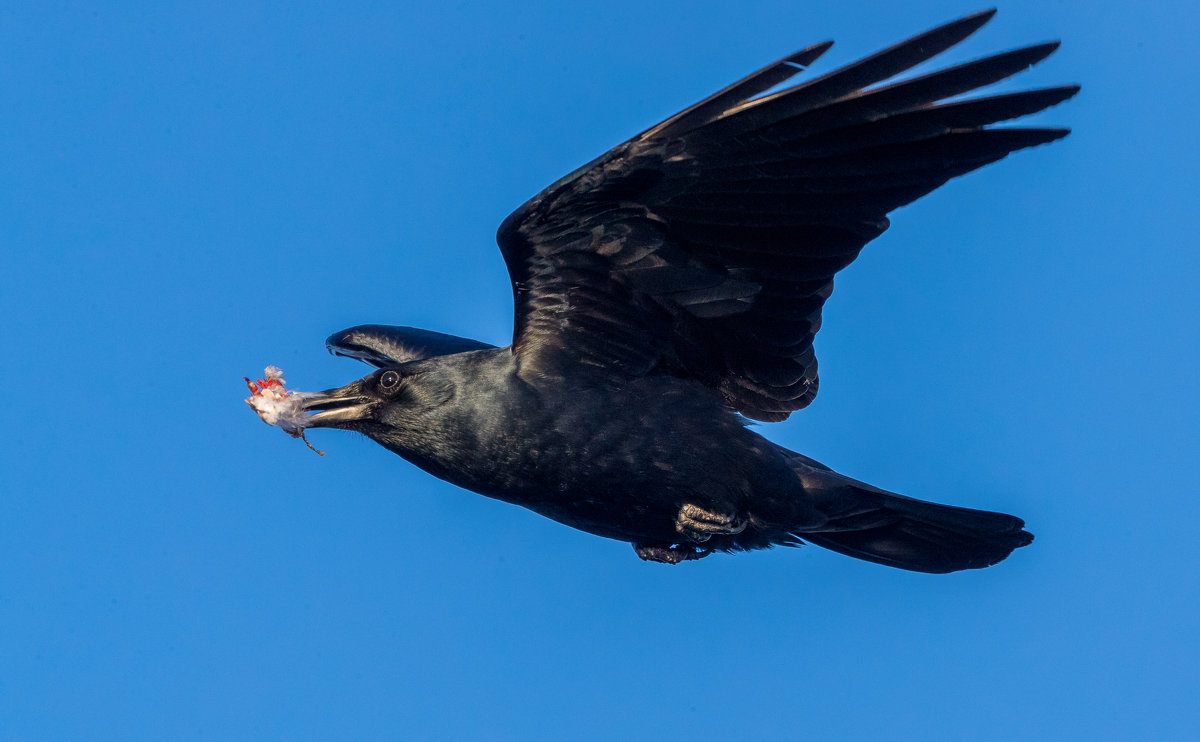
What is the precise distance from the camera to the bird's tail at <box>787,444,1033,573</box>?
8.41 meters

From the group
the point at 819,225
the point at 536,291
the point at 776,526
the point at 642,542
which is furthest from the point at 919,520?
the point at 536,291

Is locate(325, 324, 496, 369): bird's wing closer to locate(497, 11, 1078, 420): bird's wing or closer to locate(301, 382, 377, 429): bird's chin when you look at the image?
locate(301, 382, 377, 429): bird's chin

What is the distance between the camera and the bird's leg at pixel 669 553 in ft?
27.7

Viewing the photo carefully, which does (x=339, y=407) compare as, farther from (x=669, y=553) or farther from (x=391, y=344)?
(x=669, y=553)

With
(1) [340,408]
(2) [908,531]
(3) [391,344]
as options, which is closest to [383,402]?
(1) [340,408]

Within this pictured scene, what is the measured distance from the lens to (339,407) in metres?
7.89

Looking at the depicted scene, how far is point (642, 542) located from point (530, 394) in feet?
4.99

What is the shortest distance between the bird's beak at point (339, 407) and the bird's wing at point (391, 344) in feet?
4.16

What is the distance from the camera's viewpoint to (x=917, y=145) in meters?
6.63

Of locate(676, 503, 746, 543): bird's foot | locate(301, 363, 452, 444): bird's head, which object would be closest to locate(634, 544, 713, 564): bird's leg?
locate(676, 503, 746, 543): bird's foot

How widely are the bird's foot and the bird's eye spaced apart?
1.84 meters

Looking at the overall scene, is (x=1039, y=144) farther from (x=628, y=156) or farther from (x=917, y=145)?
(x=628, y=156)

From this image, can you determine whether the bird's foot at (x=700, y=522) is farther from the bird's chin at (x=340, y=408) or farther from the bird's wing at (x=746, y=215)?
the bird's chin at (x=340, y=408)

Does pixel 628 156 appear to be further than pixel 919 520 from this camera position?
No
